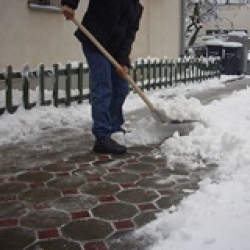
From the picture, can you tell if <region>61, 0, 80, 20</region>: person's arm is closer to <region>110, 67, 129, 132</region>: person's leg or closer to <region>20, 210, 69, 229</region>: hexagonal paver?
<region>110, 67, 129, 132</region>: person's leg

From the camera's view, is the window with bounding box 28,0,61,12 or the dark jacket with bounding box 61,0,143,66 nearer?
the dark jacket with bounding box 61,0,143,66

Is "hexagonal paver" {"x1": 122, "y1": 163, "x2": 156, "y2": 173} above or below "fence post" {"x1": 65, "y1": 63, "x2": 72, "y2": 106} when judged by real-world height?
below

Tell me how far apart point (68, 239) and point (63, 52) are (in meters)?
6.27

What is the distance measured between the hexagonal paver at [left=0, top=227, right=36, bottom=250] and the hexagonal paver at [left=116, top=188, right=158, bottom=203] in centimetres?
77

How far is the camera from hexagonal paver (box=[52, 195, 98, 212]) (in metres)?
2.93

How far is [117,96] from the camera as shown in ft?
15.4

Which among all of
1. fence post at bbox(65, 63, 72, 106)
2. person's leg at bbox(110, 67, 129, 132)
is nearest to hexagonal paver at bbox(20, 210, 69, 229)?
person's leg at bbox(110, 67, 129, 132)

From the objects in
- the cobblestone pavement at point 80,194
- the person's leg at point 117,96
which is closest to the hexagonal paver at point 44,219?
the cobblestone pavement at point 80,194

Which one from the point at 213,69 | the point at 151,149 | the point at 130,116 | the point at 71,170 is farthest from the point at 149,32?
the point at 71,170

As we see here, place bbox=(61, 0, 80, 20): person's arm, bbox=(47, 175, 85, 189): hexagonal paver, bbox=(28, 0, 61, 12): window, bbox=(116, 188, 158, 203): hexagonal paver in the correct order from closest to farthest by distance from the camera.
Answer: bbox=(116, 188, 158, 203): hexagonal paver
bbox=(47, 175, 85, 189): hexagonal paver
bbox=(61, 0, 80, 20): person's arm
bbox=(28, 0, 61, 12): window

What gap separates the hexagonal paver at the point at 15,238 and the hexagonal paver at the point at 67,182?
0.80m

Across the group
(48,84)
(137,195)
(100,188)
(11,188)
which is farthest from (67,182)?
(48,84)

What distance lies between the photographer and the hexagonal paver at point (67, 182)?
3381 mm

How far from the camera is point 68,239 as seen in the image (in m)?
2.47
